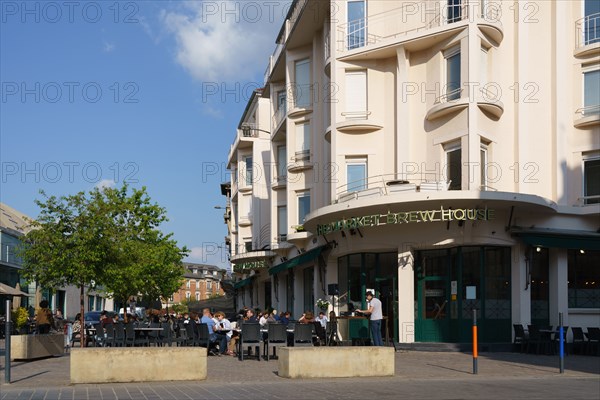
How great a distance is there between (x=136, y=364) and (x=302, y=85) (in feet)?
77.4

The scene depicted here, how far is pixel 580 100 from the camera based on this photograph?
91.5ft

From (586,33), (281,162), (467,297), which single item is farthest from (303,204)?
(586,33)

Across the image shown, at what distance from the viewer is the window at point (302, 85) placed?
3619 centimetres

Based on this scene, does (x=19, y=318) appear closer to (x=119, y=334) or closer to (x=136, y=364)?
(x=119, y=334)

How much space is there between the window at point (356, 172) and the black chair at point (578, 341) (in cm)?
922

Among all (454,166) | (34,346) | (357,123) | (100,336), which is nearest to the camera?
(34,346)

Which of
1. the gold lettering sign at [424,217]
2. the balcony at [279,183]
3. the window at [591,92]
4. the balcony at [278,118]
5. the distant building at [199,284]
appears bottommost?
the distant building at [199,284]

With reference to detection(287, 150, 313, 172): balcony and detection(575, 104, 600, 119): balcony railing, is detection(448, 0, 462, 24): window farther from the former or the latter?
detection(287, 150, 313, 172): balcony

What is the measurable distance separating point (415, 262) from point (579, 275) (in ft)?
18.4

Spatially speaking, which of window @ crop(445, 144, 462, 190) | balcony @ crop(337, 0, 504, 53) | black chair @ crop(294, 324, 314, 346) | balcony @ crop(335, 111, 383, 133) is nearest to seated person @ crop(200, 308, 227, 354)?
black chair @ crop(294, 324, 314, 346)

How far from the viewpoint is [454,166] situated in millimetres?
27172

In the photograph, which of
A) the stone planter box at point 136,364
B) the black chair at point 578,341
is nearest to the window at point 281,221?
the black chair at point 578,341

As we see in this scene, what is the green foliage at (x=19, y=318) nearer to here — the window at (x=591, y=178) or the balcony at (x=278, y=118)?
the balcony at (x=278, y=118)

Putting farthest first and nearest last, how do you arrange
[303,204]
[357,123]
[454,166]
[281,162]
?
[281,162] → [303,204] → [357,123] → [454,166]
